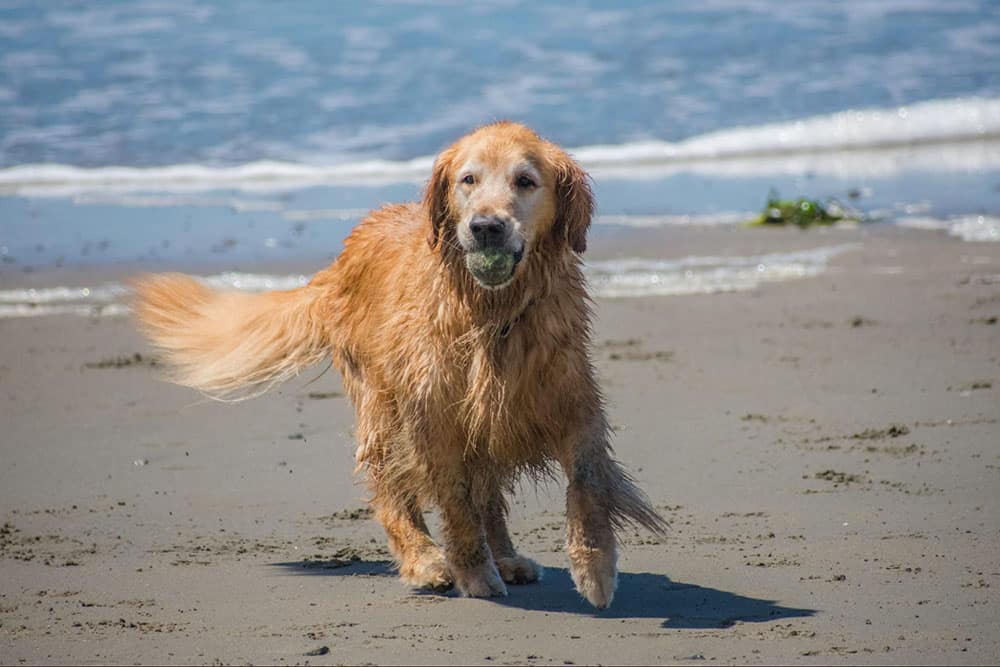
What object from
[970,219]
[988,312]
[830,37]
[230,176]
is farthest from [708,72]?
[988,312]

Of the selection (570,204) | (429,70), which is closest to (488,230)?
(570,204)

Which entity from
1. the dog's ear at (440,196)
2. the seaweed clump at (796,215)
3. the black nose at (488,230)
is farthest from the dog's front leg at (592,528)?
the seaweed clump at (796,215)

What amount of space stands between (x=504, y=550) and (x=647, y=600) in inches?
26.2

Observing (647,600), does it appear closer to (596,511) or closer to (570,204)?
(596,511)

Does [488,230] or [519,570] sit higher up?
[488,230]

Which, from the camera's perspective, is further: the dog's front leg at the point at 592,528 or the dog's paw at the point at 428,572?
the dog's paw at the point at 428,572

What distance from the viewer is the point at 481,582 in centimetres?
475

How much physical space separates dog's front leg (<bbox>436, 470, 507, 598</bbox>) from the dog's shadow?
7cm

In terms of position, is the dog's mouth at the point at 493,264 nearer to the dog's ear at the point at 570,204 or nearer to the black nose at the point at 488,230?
the black nose at the point at 488,230

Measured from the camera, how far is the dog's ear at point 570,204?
4645 mm

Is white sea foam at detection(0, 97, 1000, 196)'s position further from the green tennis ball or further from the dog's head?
the green tennis ball

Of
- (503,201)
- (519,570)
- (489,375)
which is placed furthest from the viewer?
(519,570)

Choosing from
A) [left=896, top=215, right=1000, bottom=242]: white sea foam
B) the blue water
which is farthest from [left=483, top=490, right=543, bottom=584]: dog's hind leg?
the blue water

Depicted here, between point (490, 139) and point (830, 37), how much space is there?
19.7m
